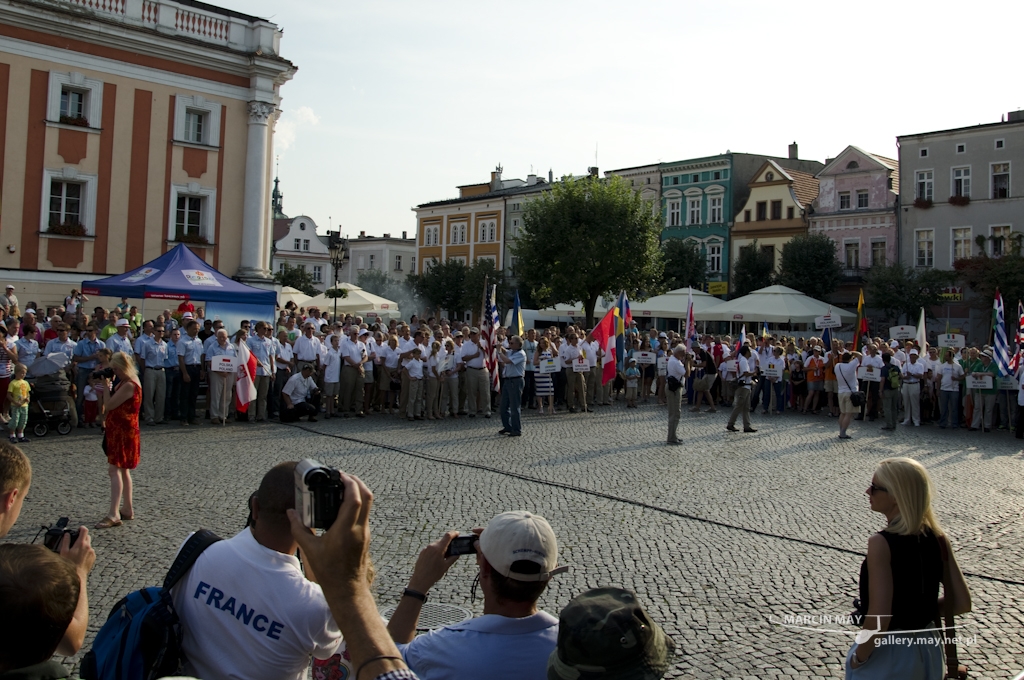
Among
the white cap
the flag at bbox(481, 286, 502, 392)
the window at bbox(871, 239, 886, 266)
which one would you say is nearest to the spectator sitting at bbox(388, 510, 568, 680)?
the white cap

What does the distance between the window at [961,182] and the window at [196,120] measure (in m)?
38.6

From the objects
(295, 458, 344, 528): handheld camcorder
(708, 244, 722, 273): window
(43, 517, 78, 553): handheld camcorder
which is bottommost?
(43, 517, 78, 553): handheld camcorder

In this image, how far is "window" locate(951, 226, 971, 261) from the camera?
4625 cm

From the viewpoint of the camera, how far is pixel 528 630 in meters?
2.84

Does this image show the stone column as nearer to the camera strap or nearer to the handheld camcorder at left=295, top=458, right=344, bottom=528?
the camera strap

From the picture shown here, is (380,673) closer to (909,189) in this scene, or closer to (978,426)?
(978,426)

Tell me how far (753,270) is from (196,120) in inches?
1371

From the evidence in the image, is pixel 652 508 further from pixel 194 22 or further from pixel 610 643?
pixel 194 22

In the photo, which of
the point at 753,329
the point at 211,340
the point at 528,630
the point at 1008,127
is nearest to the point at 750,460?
the point at 211,340

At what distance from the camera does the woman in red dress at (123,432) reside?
8.34m

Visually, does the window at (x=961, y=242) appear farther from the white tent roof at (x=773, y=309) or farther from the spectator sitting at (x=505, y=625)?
the spectator sitting at (x=505, y=625)

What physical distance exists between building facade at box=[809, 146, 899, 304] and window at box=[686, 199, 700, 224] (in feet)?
28.6

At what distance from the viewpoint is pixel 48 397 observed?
14.0m

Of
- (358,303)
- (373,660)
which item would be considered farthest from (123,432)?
(358,303)
